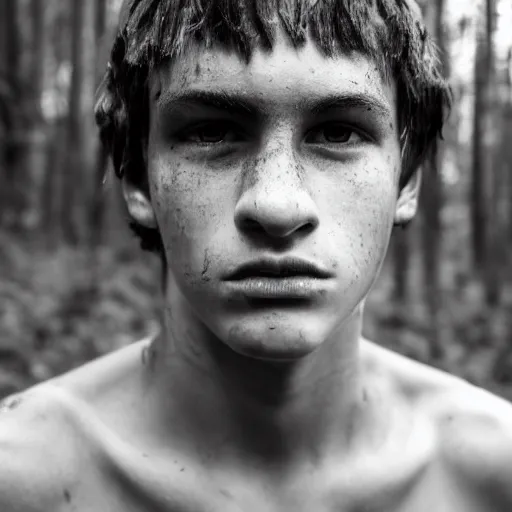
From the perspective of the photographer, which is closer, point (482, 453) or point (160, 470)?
point (160, 470)

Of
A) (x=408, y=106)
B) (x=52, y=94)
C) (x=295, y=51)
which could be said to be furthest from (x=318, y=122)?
(x=52, y=94)

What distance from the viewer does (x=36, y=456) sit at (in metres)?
1.55

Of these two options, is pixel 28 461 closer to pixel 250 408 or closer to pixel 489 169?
pixel 250 408

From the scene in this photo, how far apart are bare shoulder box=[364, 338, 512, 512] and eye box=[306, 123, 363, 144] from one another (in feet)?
2.32

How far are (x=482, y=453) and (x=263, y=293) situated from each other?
771mm

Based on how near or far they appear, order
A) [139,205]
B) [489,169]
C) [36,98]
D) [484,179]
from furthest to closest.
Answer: [36,98], [489,169], [484,179], [139,205]

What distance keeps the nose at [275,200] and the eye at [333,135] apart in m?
0.09

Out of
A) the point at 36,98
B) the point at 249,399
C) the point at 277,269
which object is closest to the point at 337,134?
the point at 277,269

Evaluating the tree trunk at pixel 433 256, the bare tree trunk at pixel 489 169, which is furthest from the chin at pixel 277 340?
the tree trunk at pixel 433 256

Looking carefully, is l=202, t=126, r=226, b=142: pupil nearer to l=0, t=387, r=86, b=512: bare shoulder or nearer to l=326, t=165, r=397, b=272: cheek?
l=326, t=165, r=397, b=272: cheek

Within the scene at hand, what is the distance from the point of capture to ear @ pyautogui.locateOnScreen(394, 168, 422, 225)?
173 centimetres

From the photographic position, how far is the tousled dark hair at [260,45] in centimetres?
137

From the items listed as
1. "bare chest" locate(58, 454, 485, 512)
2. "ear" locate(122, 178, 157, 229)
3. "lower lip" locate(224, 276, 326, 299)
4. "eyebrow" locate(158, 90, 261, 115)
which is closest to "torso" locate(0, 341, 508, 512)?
"bare chest" locate(58, 454, 485, 512)

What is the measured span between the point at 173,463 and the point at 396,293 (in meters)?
4.62
